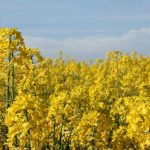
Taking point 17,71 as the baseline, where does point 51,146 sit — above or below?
below

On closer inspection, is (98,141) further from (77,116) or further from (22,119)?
(22,119)

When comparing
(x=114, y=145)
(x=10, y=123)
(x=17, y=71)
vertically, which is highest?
(x=17, y=71)

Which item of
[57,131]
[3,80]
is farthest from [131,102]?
[3,80]

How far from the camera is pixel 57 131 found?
12477 millimetres

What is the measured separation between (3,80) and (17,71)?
4.42 metres

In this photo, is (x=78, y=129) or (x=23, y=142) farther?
(x=78, y=129)

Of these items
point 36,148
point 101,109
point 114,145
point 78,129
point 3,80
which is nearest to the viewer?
point 36,148

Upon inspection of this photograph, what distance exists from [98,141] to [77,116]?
85 centimetres

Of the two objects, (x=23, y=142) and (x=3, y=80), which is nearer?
(x=23, y=142)

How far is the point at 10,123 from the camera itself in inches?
386

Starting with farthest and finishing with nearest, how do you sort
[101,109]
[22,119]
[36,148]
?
1. [101,109]
2. [36,148]
3. [22,119]

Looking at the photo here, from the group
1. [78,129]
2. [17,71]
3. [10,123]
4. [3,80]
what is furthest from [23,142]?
[3,80]

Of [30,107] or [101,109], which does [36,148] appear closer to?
[30,107]

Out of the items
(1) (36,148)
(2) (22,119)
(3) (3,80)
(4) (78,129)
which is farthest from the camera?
(3) (3,80)
